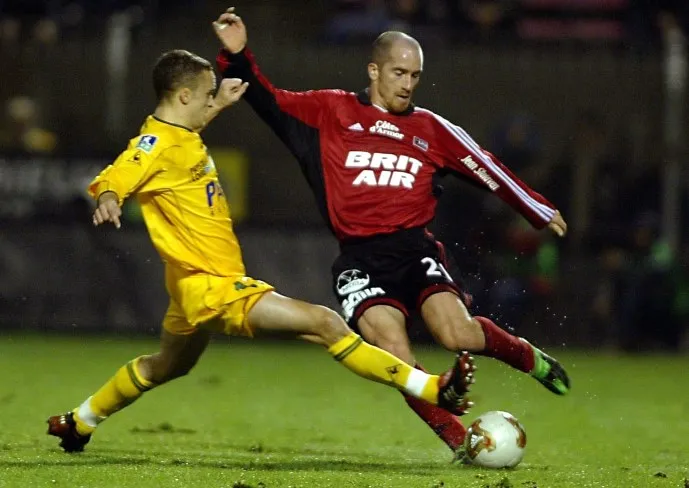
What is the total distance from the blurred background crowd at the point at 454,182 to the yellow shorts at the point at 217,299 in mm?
7223

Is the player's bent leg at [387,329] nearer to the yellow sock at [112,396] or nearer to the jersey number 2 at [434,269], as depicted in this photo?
the jersey number 2 at [434,269]

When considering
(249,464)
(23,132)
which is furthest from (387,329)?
(23,132)

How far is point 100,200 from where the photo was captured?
6676 millimetres

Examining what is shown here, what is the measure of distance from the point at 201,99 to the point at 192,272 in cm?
93

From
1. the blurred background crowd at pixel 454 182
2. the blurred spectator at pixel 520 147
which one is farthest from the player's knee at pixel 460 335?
the blurred spectator at pixel 520 147

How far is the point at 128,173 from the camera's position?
683 cm

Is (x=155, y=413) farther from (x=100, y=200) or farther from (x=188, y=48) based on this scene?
(x=188, y=48)

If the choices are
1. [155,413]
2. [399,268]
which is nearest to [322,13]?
[155,413]

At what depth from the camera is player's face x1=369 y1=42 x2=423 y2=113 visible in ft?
25.6

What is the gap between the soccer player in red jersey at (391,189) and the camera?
7.63 m

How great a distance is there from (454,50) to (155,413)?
7.23 m

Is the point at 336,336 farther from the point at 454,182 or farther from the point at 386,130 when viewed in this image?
the point at 454,182

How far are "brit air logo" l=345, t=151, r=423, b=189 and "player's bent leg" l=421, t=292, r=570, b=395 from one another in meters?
0.71

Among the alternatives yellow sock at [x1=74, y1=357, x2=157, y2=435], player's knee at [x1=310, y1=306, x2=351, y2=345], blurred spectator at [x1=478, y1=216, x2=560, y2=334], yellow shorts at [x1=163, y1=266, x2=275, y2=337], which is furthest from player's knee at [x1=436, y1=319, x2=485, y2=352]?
blurred spectator at [x1=478, y1=216, x2=560, y2=334]
